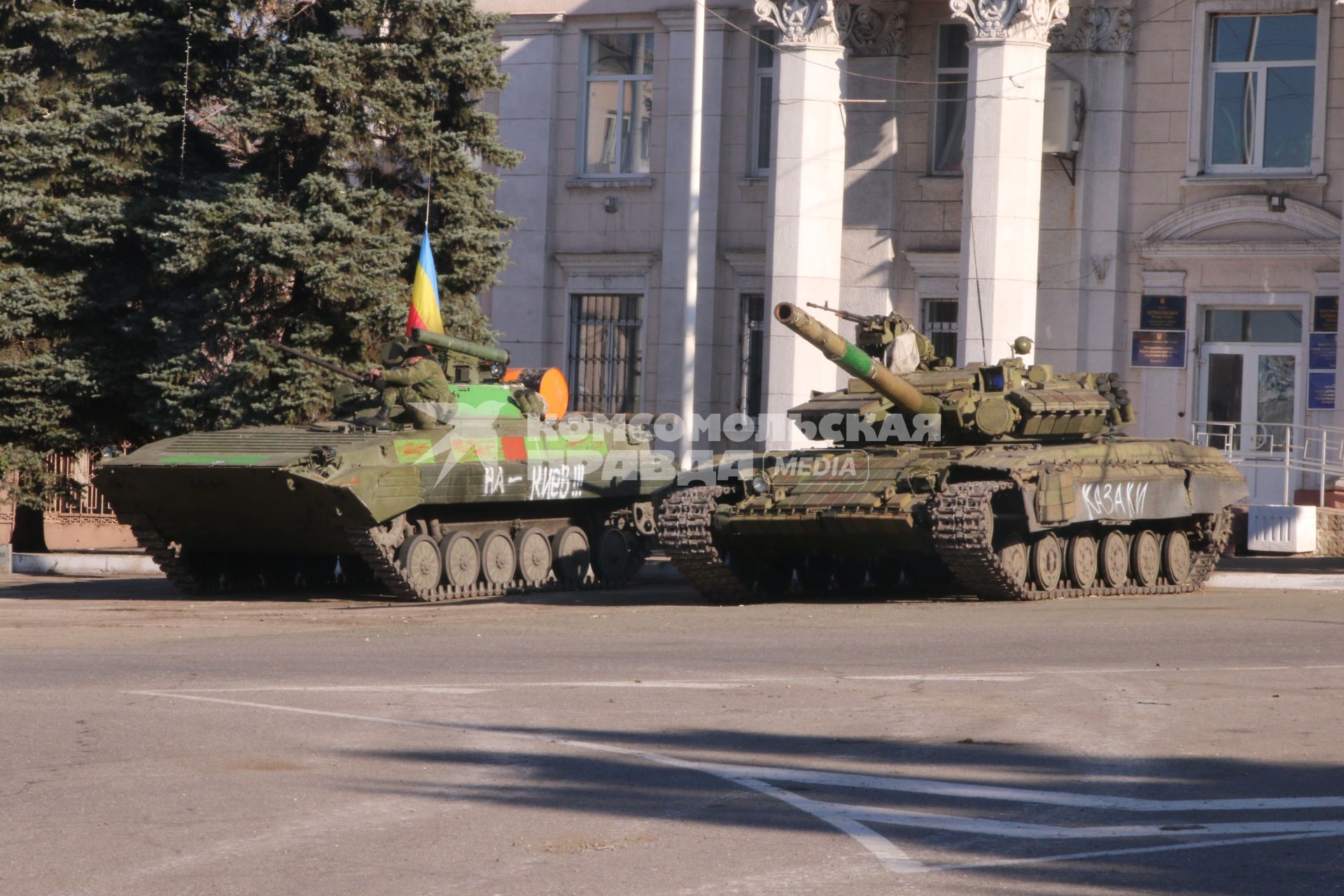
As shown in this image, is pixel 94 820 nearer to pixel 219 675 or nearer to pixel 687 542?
pixel 219 675

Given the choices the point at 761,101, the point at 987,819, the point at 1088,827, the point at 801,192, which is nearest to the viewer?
the point at 1088,827

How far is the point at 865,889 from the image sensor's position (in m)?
5.99

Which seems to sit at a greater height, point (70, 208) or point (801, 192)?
point (801, 192)

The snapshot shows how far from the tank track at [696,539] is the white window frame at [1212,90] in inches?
458

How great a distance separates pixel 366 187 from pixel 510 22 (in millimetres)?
7362

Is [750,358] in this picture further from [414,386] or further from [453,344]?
[414,386]

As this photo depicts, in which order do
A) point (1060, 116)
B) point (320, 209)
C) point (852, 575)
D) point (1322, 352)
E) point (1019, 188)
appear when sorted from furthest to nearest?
point (1060, 116) → point (1322, 352) → point (1019, 188) → point (320, 209) → point (852, 575)

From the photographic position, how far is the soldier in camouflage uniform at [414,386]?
1884 cm

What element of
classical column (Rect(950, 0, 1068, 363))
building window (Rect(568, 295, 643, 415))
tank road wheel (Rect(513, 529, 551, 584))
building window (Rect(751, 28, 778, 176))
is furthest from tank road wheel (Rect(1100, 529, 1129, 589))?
building window (Rect(568, 295, 643, 415))

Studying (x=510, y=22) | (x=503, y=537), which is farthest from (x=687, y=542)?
(x=510, y=22)

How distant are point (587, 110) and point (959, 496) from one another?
15.4 metres

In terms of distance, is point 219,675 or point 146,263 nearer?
point 219,675

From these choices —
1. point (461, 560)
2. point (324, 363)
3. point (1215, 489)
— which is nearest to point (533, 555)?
point (461, 560)

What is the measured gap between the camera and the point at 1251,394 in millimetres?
26203
